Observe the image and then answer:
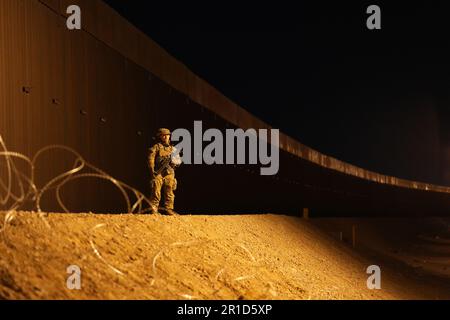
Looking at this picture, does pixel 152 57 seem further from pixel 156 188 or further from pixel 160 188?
pixel 156 188

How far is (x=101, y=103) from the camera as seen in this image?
51.5 ft

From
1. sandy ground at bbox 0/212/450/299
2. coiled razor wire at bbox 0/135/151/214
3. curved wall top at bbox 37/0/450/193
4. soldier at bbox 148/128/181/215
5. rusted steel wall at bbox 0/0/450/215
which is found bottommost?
sandy ground at bbox 0/212/450/299

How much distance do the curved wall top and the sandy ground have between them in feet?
15.9

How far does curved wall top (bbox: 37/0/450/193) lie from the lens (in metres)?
15.0

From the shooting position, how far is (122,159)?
1684 cm

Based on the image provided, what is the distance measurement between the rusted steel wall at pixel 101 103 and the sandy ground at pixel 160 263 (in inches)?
101

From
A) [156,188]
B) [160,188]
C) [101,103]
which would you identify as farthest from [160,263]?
[101,103]

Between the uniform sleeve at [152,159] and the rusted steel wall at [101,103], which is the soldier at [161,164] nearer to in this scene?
the uniform sleeve at [152,159]

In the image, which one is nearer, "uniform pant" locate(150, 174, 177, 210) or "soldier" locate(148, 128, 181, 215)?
"soldier" locate(148, 128, 181, 215)

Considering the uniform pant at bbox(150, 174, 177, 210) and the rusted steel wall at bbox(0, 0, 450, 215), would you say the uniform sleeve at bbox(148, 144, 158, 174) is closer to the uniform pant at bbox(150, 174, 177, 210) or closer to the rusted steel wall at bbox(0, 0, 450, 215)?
the uniform pant at bbox(150, 174, 177, 210)

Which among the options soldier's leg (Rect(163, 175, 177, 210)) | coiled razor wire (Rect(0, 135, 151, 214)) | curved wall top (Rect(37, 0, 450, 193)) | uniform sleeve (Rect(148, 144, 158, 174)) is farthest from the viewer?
curved wall top (Rect(37, 0, 450, 193))

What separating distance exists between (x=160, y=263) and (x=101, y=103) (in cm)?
717

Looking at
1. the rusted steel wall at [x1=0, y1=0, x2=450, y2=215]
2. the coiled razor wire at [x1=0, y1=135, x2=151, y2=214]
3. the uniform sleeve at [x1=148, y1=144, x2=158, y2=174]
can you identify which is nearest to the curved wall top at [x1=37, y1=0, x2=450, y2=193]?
the rusted steel wall at [x1=0, y1=0, x2=450, y2=215]

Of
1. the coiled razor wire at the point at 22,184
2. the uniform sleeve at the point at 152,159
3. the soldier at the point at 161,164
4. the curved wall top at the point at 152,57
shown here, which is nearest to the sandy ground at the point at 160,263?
the coiled razor wire at the point at 22,184
